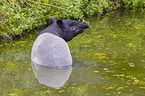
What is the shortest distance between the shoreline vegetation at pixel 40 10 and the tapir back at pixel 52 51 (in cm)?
126

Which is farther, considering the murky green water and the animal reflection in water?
the animal reflection in water

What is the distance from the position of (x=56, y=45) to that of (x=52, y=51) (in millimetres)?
191

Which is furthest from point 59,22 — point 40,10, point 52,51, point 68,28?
point 40,10

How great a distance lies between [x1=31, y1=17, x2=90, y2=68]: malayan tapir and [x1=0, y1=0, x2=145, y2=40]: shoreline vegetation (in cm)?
76

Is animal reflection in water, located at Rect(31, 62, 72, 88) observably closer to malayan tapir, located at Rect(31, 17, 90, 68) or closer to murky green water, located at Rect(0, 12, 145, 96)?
murky green water, located at Rect(0, 12, 145, 96)

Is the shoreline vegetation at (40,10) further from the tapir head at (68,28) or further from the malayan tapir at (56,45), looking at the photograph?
the malayan tapir at (56,45)

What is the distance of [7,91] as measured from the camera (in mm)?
4945

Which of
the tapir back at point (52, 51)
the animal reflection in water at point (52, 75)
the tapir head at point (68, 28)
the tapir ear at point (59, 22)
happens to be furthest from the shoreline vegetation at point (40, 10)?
the animal reflection in water at point (52, 75)

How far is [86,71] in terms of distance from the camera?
580 centimetres

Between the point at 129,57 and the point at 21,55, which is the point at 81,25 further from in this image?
the point at 21,55

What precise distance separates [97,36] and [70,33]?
3.30 metres

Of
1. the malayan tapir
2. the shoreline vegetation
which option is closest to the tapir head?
the malayan tapir

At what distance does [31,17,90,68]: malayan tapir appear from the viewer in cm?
589

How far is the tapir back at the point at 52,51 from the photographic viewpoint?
588cm
